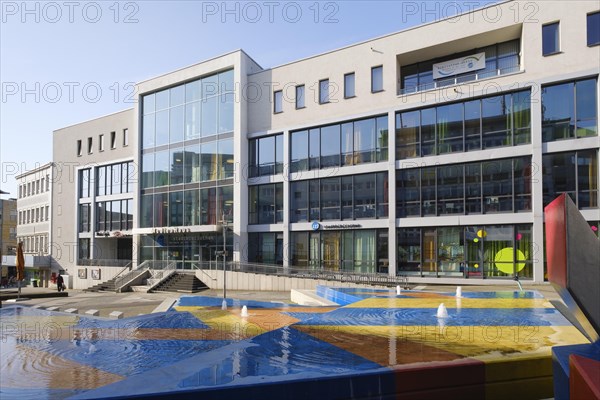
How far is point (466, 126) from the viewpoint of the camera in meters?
28.8

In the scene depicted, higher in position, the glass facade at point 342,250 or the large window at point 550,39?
the large window at point 550,39

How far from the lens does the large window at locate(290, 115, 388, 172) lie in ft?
105

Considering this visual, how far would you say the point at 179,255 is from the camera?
4166cm

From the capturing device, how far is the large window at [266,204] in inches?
1441

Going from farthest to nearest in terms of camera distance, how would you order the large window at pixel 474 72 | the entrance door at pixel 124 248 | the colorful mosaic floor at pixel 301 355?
the entrance door at pixel 124 248
the large window at pixel 474 72
the colorful mosaic floor at pixel 301 355

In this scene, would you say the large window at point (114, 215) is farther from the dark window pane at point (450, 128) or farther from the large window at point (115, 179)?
the dark window pane at point (450, 128)

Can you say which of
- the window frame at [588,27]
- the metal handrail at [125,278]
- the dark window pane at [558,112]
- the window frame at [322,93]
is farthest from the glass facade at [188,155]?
the window frame at [588,27]

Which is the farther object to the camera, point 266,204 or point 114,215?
point 114,215

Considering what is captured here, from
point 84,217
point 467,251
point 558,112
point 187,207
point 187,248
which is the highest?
point 558,112

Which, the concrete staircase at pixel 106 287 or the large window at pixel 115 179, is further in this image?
the large window at pixel 115 179

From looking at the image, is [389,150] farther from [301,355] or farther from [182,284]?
[301,355]

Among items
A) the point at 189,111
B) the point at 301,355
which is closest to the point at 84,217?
the point at 189,111

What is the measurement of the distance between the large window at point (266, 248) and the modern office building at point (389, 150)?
0.35 ft

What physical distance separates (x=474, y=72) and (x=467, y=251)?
12.0m
